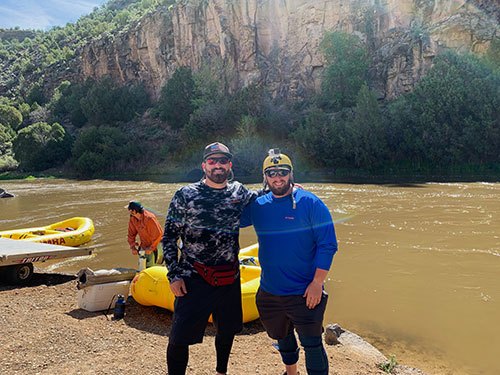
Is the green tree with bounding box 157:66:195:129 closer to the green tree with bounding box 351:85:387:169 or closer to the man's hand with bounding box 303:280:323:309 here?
the green tree with bounding box 351:85:387:169

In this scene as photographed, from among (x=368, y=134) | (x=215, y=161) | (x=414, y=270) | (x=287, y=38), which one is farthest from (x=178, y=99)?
(x=215, y=161)

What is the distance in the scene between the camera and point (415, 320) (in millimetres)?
4820

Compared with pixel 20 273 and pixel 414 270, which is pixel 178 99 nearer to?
pixel 20 273

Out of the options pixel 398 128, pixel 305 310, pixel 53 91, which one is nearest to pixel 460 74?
pixel 398 128

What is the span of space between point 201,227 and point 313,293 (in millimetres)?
777

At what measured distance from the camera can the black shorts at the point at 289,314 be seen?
2469 millimetres

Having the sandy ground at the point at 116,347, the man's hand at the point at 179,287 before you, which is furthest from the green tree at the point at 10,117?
the man's hand at the point at 179,287

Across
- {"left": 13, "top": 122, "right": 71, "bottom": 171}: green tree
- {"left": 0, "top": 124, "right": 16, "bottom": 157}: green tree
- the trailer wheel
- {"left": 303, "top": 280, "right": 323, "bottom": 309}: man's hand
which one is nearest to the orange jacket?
the trailer wheel

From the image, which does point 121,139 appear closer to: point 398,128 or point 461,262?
point 398,128

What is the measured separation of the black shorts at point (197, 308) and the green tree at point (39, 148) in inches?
1868

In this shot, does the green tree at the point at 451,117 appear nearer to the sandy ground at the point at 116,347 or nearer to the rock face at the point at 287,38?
the rock face at the point at 287,38

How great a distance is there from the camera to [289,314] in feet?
8.25

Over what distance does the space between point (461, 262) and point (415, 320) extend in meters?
2.94

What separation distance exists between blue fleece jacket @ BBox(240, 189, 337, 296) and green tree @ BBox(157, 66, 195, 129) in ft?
148
